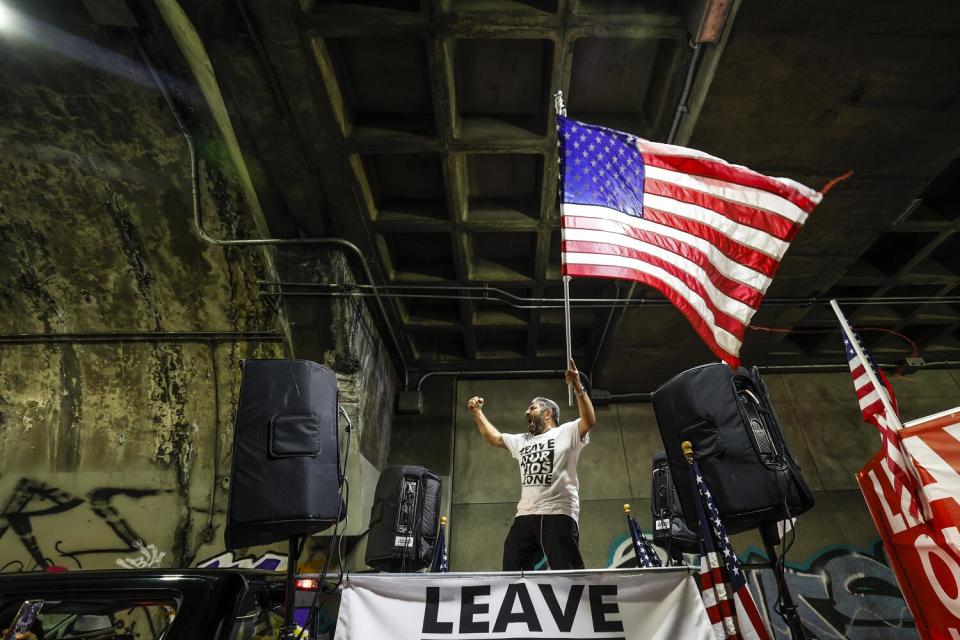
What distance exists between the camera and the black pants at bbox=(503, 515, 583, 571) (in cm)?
311

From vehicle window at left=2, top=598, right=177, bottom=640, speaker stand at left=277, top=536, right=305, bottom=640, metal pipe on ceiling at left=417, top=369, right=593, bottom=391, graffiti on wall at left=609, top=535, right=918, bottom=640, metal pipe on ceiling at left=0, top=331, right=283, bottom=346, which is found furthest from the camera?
metal pipe on ceiling at left=417, top=369, right=593, bottom=391

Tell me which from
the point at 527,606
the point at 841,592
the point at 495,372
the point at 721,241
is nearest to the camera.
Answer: the point at 527,606

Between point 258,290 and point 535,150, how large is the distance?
3.55 metres

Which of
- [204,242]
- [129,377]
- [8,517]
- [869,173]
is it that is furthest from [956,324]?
[8,517]

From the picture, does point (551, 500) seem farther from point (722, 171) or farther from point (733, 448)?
point (722, 171)

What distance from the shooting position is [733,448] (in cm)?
246

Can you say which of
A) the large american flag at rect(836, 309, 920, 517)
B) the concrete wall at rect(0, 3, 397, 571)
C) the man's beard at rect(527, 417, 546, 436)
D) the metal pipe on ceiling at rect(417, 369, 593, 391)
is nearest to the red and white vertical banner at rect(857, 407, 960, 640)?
the large american flag at rect(836, 309, 920, 517)

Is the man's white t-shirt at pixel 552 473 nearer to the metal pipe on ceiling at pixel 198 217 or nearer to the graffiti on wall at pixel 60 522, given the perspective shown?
the metal pipe on ceiling at pixel 198 217

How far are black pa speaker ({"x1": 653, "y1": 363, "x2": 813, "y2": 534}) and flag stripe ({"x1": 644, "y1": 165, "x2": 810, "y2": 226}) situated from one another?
928 mm

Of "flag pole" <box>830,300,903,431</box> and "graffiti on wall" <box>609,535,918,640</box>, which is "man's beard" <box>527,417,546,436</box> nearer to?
"flag pole" <box>830,300,903,431</box>

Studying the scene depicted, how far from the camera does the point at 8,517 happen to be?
5750mm

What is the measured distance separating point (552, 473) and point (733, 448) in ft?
4.17

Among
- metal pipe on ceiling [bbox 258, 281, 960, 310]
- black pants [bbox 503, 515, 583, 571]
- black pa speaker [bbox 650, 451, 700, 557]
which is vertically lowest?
black pants [bbox 503, 515, 583, 571]

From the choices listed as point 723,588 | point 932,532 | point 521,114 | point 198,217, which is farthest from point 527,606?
point 198,217
